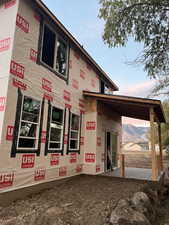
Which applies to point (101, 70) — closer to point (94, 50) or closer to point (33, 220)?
point (94, 50)

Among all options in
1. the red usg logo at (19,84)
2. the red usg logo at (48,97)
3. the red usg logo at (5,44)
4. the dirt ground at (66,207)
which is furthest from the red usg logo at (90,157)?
Answer: the red usg logo at (5,44)

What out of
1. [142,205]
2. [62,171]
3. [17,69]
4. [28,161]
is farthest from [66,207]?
[17,69]

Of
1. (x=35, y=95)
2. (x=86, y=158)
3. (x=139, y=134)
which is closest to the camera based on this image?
(x=35, y=95)

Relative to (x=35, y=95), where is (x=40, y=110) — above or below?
below

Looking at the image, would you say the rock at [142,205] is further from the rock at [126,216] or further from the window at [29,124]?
the window at [29,124]

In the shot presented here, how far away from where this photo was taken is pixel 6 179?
4121mm

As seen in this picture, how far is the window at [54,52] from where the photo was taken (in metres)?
Result: 6.15

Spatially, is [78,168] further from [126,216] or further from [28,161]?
[126,216]

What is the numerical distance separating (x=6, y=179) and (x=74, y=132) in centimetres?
391

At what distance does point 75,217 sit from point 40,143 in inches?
106

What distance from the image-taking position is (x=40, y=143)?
17.7ft

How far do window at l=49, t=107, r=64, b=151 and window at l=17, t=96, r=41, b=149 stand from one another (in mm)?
738

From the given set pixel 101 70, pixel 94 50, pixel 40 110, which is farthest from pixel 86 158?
pixel 94 50

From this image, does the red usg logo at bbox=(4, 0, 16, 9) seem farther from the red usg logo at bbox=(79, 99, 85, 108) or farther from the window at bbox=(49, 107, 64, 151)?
the red usg logo at bbox=(79, 99, 85, 108)
